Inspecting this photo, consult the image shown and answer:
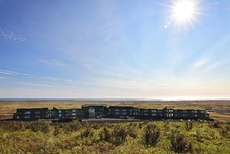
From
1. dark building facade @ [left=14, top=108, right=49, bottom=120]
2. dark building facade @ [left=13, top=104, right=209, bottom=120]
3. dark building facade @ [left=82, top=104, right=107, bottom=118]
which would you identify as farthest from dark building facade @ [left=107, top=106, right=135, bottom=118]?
dark building facade @ [left=14, top=108, right=49, bottom=120]

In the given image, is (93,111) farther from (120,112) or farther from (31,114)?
(31,114)

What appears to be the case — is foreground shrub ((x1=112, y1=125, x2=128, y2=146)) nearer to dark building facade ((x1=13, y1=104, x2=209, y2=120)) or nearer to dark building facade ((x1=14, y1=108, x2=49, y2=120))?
dark building facade ((x1=13, y1=104, x2=209, y2=120))

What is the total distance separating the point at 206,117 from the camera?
75.7 m

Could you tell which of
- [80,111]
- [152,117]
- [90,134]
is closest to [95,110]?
[80,111]

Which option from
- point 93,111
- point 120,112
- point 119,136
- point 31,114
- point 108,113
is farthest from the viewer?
point 108,113

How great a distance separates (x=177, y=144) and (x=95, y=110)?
62.8 meters

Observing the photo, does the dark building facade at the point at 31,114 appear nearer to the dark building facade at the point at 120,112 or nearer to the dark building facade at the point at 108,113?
the dark building facade at the point at 108,113

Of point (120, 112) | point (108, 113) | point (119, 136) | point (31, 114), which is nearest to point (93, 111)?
point (108, 113)

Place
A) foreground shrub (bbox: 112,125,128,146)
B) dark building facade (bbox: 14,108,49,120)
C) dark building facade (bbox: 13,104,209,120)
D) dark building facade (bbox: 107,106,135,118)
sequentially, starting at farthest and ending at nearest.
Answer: dark building facade (bbox: 107,106,135,118) → dark building facade (bbox: 13,104,209,120) → dark building facade (bbox: 14,108,49,120) → foreground shrub (bbox: 112,125,128,146)

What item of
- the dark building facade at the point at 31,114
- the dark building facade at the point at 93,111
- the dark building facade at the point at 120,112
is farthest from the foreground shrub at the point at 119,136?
the dark building facade at the point at 120,112

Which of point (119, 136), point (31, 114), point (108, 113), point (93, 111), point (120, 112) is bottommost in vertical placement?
point (108, 113)

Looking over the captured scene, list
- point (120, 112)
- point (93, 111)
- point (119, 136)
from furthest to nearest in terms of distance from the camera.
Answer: point (120, 112) → point (93, 111) → point (119, 136)

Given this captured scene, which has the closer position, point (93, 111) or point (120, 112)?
point (93, 111)

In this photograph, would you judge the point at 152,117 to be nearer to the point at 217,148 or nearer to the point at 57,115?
the point at 57,115
